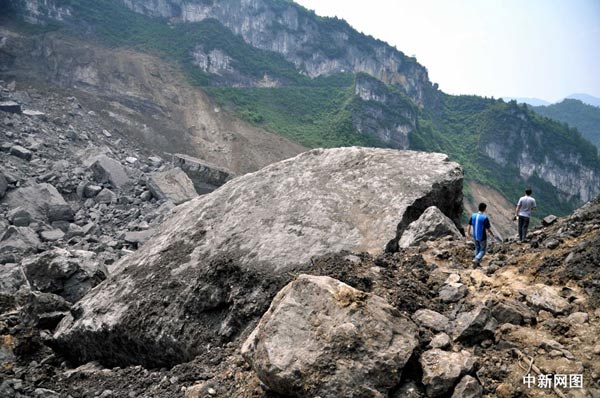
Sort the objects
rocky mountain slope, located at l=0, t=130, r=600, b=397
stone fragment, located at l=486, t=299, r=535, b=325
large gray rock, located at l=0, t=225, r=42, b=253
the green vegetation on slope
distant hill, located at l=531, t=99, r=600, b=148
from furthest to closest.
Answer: distant hill, located at l=531, t=99, r=600, b=148
the green vegetation on slope
large gray rock, located at l=0, t=225, r=42, b=253
stone fragment, located at l=486, t=299, r=535, b=325
rocky mountain slope, located at l=0, t=130, r=600, b=397

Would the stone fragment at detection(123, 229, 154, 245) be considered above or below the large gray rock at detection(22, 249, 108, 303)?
below

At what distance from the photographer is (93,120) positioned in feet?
122

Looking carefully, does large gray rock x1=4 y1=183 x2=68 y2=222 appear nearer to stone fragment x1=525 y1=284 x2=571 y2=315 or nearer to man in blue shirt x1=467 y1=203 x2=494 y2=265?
man in blue shirt x1=467 y1=203 x2=494 y2=265

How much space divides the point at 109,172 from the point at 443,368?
937 inches

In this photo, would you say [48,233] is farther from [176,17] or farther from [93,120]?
[176,17]

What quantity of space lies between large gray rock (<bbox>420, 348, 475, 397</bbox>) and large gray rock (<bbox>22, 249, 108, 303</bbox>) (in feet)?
25.3

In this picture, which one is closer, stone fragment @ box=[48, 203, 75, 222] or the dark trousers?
the dark trousers

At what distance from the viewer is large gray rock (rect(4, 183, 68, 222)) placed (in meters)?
18.6

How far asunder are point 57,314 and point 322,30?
86041 mm

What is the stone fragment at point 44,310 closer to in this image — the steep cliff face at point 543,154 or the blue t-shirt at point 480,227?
the blue t-shirt at point 480,227

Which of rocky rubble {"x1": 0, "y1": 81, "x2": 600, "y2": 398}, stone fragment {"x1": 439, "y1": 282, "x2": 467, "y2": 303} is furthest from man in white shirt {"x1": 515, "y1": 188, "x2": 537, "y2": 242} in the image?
stone fragment {"x1": 439, "y1": 282, "x2": 467, "y2": 303}

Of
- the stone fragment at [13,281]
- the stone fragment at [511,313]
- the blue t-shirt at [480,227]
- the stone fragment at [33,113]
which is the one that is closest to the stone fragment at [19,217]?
the stone fragment at [13,281]

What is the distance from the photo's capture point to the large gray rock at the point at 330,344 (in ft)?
10.9

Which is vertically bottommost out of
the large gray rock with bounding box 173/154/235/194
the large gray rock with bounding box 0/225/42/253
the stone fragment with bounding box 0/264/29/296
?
the large gray rock with bounding box 0/225/42/253
